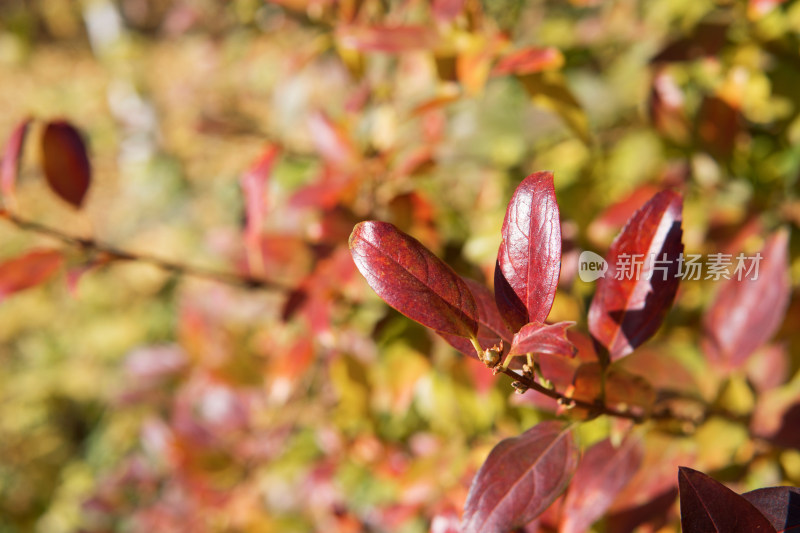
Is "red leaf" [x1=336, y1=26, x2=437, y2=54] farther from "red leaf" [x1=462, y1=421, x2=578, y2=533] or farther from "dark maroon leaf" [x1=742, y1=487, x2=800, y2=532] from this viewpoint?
"dark maroon leaf" [x1=742, y1=487, x2=800, y2=532]

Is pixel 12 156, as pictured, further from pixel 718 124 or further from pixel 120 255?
pixel 718 124

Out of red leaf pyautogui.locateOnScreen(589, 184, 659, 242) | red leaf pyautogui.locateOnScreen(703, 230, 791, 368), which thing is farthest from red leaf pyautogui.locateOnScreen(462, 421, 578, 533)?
red leaf pyautogui.locateOnScreen(589, 184, 659, 242)

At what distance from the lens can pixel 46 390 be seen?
10.0 ft

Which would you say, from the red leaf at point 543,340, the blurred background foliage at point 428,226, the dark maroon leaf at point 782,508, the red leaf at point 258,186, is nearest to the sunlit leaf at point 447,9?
the blurred background foliage at point 428,226

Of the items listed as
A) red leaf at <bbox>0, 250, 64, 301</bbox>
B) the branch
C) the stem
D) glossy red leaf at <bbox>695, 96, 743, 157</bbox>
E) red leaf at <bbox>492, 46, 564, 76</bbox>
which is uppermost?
glossy red leaf at <bbox>695, 96, 743, 157</bbox>

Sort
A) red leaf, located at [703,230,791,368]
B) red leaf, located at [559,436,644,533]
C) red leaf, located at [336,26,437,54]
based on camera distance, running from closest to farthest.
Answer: red leaf, located at [559,436,644,533] < red leaf, located at [703,230,791,368] < red leaf, located at [336,26,437,54]

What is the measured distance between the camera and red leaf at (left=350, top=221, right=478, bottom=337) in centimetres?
41

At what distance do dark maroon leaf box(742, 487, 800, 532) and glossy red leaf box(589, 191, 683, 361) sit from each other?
146 mm

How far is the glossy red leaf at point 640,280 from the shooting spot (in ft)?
1.59

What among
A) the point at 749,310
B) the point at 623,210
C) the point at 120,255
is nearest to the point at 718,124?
the point at 623,210

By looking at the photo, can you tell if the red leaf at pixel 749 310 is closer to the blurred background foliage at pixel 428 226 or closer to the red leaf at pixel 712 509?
the blurred background foliage at pixel 428 226

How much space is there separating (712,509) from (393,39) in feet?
2.06

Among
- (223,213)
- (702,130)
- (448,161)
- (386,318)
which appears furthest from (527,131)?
(223,213)

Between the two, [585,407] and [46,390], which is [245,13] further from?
[46,390]
